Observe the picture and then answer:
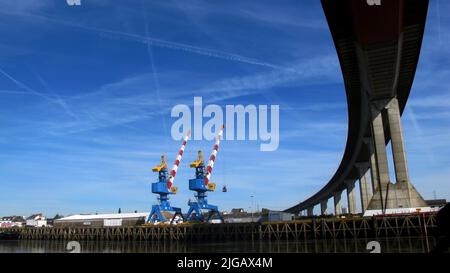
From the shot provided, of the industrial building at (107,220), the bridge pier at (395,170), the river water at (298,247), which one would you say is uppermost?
the bridge pier at (395,170)

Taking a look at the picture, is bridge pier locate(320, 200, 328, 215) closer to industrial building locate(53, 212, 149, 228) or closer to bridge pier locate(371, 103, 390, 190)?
industrial building locate(53, 212, 149, 228)

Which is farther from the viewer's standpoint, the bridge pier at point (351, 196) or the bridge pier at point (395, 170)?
the bridge pier at point (351, 196)

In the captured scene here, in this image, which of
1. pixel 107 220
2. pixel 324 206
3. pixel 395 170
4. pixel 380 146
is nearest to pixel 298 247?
pixel 395 170

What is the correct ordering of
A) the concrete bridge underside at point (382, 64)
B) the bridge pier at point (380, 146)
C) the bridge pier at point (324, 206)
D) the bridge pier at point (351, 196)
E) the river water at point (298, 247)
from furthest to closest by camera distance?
the bridge pier at point (324, 206), the bridge pier at point (351, 196), the bridge pier at point (380, 146), the concrete bridge underside at point (382, 64), the river water at point (298, 247)

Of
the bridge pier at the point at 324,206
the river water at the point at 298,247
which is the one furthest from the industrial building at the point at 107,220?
the bridge pier at the point at 324,206

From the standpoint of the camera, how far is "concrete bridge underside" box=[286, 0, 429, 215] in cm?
3738

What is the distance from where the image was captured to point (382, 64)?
4644cm

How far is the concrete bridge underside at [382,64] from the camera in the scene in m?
37.4

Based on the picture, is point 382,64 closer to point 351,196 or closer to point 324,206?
point 351,196

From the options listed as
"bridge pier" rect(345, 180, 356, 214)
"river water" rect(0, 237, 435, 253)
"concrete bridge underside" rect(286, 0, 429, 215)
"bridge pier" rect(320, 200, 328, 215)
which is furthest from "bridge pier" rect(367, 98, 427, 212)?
"bridge pier" rect(320, 200, 328, 215)

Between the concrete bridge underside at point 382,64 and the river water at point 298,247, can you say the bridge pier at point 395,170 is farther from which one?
the river water at point 298,247

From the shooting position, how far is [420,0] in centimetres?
3641
